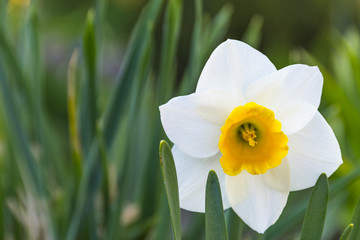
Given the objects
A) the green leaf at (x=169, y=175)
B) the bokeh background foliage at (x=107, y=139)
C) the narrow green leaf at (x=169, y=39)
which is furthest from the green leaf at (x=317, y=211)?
the narrow green leaf at (x=169, y=39)

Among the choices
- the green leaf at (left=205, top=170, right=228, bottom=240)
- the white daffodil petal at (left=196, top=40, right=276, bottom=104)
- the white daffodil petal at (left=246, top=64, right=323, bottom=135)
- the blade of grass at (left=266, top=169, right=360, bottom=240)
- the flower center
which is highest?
the white daffodil petal at (left=196, top=40, right=276, bottom=104)

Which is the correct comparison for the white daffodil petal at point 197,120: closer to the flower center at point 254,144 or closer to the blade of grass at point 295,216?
the flower center at point 254,144

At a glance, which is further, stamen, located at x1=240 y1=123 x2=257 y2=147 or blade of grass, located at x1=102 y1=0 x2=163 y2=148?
blade of grass, located at x1=102 y1=0 x2=163 y2=148

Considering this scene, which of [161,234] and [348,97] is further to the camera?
[348,97]

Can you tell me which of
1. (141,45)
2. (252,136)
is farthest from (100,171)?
(252,136)

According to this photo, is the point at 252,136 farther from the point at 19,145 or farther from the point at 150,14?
the point at 19,145

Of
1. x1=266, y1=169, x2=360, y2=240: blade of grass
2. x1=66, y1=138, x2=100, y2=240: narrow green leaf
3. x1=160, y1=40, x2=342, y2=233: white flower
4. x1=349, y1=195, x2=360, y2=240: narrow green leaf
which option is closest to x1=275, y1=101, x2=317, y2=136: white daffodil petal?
x1=160, y1=40, x2=342, y2=233: white flower

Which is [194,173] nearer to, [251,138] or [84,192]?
[251,138]

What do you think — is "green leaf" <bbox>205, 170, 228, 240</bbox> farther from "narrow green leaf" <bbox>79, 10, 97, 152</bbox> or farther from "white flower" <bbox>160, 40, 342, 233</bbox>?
"narrow green leaf" <bbox>79, 10, 97, 152</bbox>

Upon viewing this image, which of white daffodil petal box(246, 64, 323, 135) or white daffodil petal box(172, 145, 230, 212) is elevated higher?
white daffodil petal box(246, 64, 323, 135)
